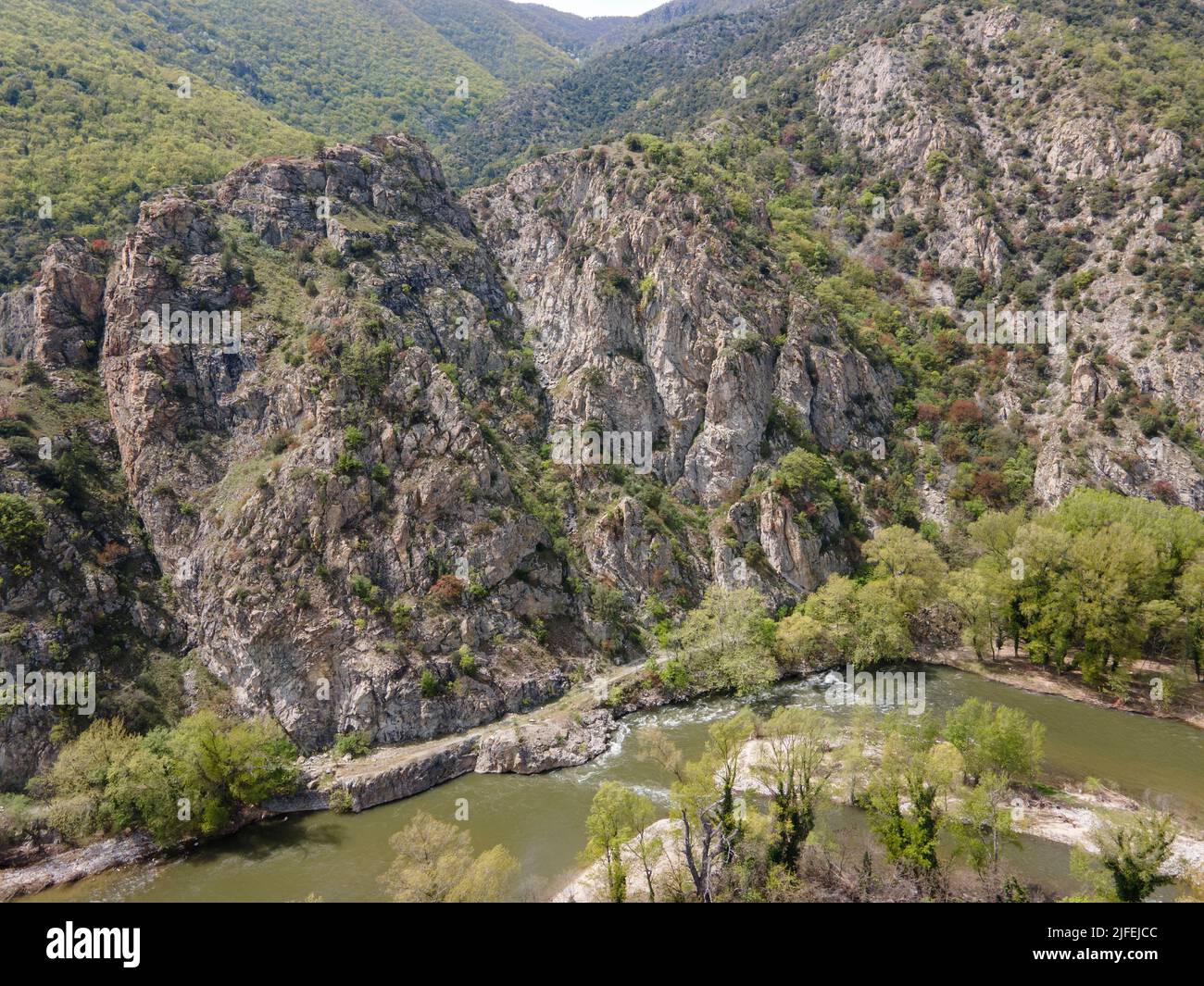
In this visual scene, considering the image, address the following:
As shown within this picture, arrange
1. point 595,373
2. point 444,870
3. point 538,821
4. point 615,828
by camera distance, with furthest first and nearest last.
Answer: point 595,373 < point 538,821 < point 615,828 < point 444,870

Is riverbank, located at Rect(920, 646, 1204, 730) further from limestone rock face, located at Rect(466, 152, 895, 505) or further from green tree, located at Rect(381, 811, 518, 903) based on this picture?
green tree, located at Rect(381, 811, 518, 903)

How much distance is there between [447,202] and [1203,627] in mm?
93466

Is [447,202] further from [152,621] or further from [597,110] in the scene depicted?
[597,110]

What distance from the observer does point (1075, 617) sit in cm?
4541

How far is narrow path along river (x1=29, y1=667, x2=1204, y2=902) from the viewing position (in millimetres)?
30375

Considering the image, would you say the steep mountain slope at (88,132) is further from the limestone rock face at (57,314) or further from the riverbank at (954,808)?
the riverbank at (954,808)

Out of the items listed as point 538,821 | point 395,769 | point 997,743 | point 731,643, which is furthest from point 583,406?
point 997,743

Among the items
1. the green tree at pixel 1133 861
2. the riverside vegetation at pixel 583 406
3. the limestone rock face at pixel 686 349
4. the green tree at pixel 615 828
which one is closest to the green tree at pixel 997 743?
the riverside vegetation at pixel 583 406

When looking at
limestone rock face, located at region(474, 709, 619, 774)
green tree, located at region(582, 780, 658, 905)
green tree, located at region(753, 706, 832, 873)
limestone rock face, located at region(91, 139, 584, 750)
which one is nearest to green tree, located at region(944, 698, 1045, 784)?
green tree, located at region(753, 706, 832, 873)

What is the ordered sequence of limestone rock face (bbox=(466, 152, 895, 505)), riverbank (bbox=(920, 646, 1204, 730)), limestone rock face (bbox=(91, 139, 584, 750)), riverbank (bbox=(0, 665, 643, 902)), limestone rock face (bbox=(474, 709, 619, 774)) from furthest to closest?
limestone rock face (bbox=(466, 152, 895, 505))
limestone rock face (bbox=(91, 139, 584, 750))
riverbank (bbox=(920, 646, 1204, 730))
limestone rock face (bbox=(474, 709, 619, 774))
riverbank (bbox=(0, 665, 643, 902))

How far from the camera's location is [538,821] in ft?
116

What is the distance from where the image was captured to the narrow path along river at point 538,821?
30375mm

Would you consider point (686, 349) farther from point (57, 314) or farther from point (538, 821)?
point (57, 314)
